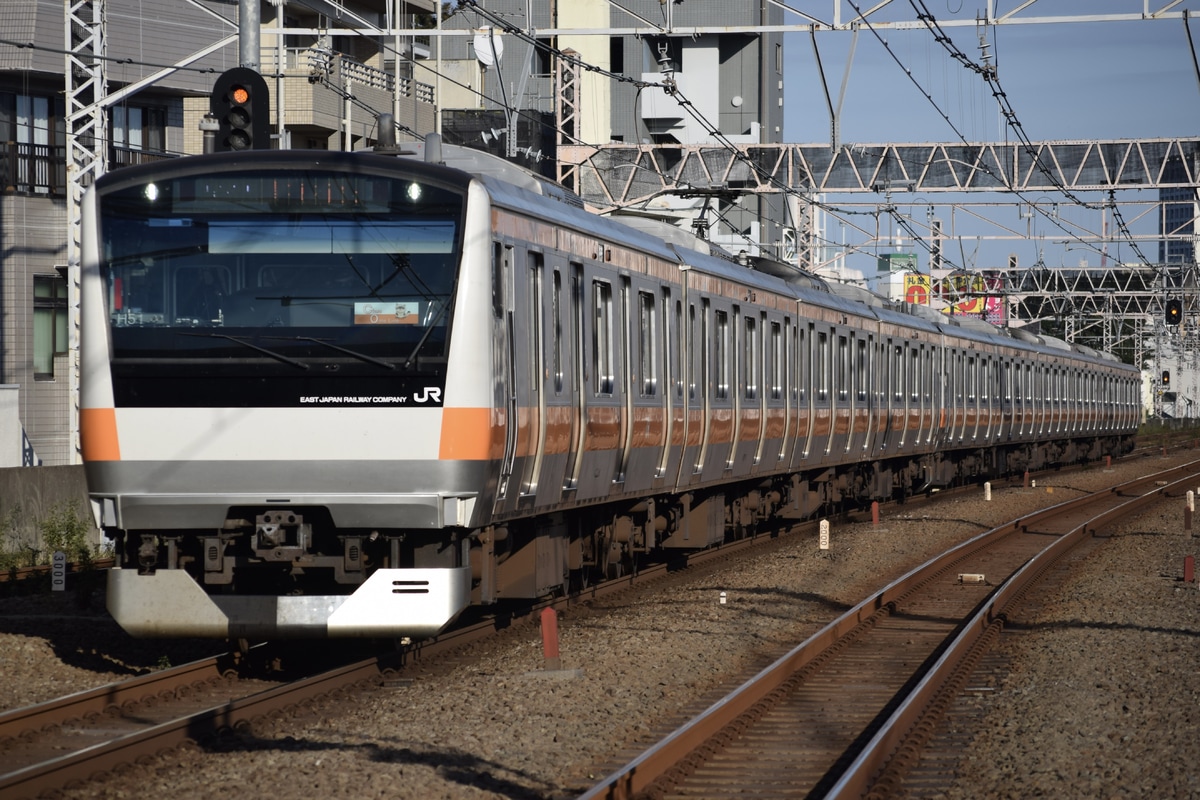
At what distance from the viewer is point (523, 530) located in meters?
11.5

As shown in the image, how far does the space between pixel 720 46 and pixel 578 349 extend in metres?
57.1

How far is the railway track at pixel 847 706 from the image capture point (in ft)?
24.4

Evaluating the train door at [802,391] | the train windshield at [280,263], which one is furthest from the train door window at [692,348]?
the train windshield at [280,263]

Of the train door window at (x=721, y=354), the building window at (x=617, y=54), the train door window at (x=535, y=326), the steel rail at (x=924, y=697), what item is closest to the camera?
the steel rail at (x=924, y=697)

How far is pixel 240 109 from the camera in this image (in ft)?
46.4

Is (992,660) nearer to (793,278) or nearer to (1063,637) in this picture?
(1063,637)

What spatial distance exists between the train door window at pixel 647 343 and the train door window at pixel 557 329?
190cm

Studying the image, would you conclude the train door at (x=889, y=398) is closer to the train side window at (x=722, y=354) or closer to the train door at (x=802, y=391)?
the train door at (x=802, y=391)

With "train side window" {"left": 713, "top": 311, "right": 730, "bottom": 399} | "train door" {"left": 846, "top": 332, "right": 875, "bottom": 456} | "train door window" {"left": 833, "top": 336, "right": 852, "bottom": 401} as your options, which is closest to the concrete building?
"train door window" {"left": 833, "top": 336, "right": 852, "bottom": 401}

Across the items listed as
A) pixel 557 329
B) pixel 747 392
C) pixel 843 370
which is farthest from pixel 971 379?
pixel 557 329

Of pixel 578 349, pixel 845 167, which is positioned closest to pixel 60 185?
pixel 845 167

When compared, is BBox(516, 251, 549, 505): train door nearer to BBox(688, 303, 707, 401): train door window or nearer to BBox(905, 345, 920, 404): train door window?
BBox(688, 303, 707, 401): train door window

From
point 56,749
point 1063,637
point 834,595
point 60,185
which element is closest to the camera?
point 56,749

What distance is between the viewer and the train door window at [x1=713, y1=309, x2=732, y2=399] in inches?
620
